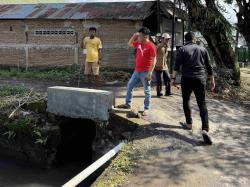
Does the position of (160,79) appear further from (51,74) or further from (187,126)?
(51,74)

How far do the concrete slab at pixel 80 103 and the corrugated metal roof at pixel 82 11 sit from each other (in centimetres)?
792

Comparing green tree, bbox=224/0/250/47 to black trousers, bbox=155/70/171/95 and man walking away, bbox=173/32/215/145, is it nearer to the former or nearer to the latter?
black trousers, bbox=155/70/171/95

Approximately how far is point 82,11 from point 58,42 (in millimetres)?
1658

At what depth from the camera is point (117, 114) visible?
8875 mm

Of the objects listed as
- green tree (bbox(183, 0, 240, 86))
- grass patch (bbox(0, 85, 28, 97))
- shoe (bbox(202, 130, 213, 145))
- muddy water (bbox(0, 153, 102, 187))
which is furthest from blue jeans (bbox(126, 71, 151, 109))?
green tree (bbox(183, 0, 240, 86))

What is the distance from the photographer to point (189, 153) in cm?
751

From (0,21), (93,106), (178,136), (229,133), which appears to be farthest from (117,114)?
(0,21)

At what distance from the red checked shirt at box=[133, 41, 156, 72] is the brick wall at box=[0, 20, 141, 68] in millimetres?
8203

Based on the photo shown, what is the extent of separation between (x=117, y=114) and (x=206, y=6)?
6.00 meters

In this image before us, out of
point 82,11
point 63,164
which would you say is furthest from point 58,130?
point 82,11

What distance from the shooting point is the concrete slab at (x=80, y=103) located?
8.84 metres

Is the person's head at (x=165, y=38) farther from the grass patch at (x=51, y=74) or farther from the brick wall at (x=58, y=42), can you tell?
the brick wall at (x=58, y=42)

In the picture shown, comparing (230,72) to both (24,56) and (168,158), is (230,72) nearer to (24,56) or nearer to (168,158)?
(168,158)

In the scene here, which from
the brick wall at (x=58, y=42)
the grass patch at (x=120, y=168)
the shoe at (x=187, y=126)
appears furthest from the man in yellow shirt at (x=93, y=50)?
the brick wall at (x=58, y=42)
